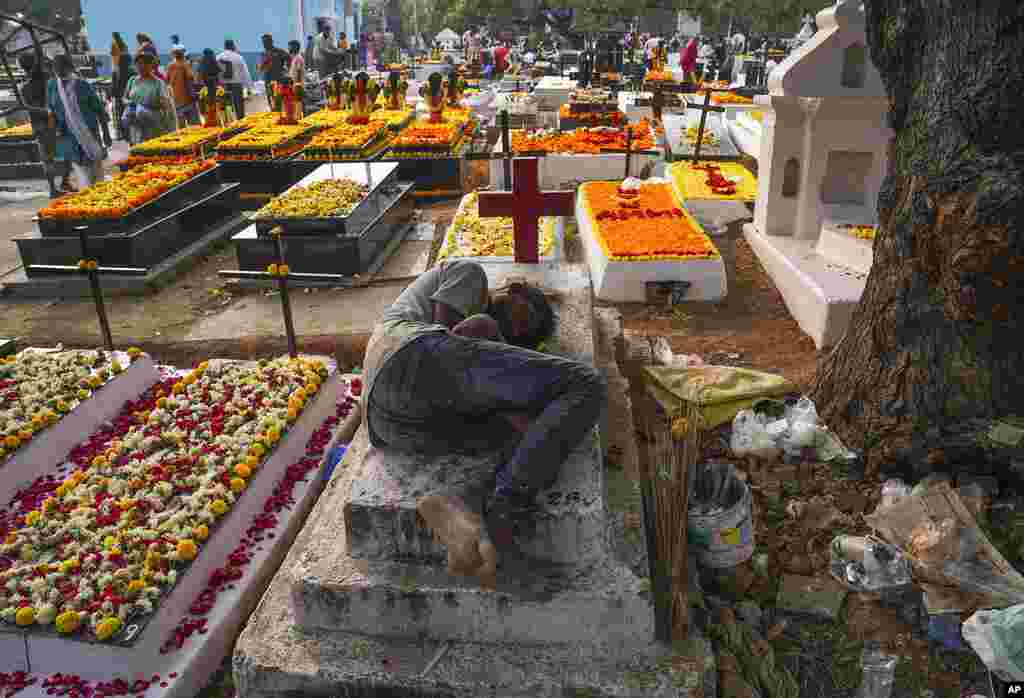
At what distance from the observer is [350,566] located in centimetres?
326

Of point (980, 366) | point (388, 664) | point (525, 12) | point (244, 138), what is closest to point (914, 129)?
point (980, 366)

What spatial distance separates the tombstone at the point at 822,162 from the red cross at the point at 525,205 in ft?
10.7

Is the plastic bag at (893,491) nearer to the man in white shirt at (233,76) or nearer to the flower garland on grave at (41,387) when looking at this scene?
the flower garland on grave at (41,387)

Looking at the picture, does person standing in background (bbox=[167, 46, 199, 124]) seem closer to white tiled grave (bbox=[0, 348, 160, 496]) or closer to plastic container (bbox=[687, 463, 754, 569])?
white tiled grave (bbox=[0, 348, 160, 496])

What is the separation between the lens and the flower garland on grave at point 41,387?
5.14 m

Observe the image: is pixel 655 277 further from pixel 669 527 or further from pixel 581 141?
pixel 581 141

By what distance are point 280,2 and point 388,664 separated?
109 feet

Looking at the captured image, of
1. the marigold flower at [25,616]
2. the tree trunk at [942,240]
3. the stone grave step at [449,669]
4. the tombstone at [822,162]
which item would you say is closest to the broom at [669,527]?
the stone grave step at [449,669]

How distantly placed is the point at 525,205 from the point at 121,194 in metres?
7.07

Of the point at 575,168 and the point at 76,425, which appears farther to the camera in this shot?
the point at 575,168

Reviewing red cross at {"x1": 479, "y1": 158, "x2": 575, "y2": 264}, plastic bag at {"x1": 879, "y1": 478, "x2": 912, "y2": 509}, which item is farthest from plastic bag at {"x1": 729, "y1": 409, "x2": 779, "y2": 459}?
red cross at {"x1": 479, "y1": 158, "x2": 575, "y2": 264}

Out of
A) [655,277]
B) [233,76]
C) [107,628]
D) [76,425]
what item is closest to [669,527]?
[107,628]

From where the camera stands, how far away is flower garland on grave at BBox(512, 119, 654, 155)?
1391 centimetres

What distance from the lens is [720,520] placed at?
4027 millimetres
